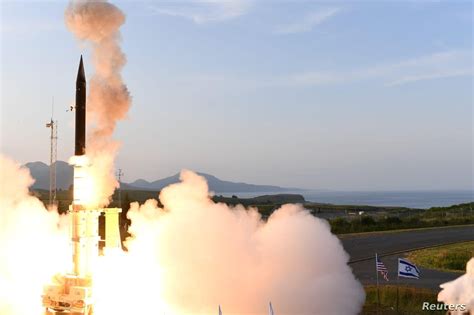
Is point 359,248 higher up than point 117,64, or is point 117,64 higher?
point 117,64

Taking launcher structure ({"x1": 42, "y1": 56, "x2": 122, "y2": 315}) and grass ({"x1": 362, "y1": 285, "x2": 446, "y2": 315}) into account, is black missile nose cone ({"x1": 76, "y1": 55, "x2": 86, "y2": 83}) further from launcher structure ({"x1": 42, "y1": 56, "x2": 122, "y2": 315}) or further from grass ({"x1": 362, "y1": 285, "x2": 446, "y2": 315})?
grass ({"x1": 362, "y1": 285, "x2": 446, "y2": 315})

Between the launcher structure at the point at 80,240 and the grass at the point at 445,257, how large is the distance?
2233 centimetres

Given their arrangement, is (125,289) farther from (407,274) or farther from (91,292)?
(407,274)

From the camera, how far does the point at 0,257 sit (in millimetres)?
21859

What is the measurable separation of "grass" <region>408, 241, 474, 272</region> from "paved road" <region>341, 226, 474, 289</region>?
1.32 metres

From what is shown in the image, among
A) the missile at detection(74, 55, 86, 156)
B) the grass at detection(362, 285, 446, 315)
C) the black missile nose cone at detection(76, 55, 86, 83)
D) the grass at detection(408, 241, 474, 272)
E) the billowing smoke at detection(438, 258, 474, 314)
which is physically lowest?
the grass at detection(362, 285, 446, 315)

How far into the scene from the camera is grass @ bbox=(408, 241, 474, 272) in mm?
33000

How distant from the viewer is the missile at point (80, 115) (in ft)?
60.3

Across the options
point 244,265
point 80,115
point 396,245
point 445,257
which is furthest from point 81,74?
point 396,245

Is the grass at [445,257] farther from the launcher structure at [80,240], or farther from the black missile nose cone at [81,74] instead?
the black missile nose cone at [81,74]

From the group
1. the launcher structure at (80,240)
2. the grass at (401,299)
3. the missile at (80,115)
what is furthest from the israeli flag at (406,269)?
the missile at (80,115)

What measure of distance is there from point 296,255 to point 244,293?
89.8 inches

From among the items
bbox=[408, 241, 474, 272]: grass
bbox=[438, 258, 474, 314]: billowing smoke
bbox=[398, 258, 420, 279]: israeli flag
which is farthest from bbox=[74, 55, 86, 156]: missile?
bbox=[408, 241, 474, 272]: grass

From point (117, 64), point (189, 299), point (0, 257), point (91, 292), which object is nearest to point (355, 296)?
point (189, 299)
